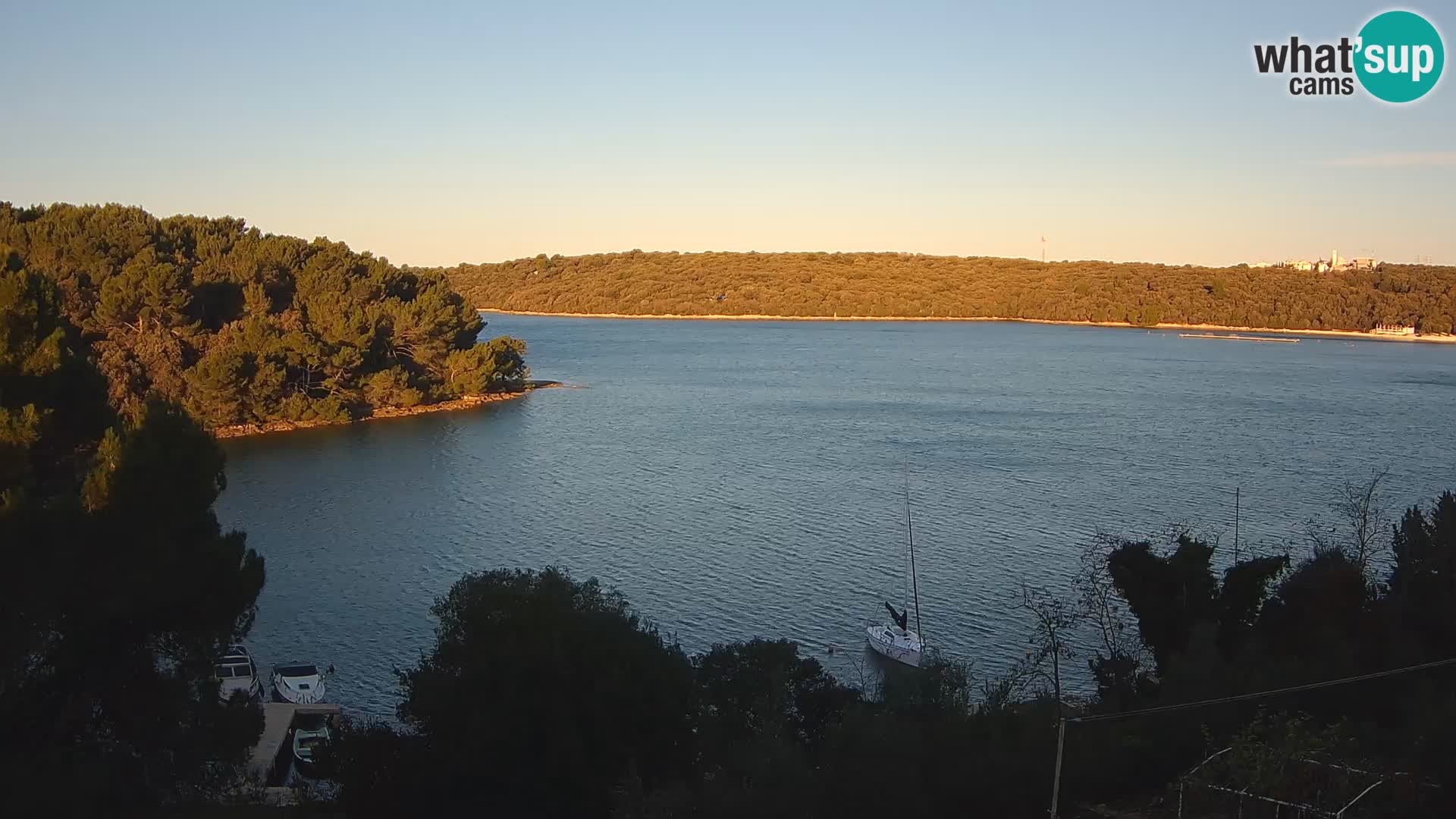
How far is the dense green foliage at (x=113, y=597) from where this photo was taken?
27.1 feet

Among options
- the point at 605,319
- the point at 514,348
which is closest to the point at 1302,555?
the point at 514,348

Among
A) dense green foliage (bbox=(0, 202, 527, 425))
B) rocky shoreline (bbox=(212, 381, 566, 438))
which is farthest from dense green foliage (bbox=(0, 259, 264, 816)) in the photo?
rocky shoreline (bbox=(212, 381, 566, 438))

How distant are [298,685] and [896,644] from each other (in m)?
6.87

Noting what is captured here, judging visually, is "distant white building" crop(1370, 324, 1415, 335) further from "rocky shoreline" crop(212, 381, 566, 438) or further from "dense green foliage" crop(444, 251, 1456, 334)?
"rocky shoreline" crop(212, 381, 566, 438)

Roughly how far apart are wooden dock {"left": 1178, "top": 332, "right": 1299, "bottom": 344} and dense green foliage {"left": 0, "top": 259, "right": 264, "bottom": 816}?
265ft

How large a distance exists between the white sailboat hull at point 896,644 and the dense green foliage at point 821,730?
289 cm

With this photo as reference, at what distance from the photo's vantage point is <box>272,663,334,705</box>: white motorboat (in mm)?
13070

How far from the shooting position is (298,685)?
43.3ft

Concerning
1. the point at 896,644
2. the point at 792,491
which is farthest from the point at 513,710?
the point at 792,491

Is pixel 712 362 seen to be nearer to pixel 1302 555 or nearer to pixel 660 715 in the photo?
pixel 1302 555

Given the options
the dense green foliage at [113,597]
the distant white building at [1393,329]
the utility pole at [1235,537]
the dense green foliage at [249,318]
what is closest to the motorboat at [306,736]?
the dense green foliage at [113,597]

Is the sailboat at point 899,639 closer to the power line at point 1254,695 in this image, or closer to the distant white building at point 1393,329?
the power line at point 1254,695

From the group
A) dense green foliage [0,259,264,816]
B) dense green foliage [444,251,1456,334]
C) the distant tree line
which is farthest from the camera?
dense green foliage [444,251,1456,334]

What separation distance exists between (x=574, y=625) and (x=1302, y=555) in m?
13.9
